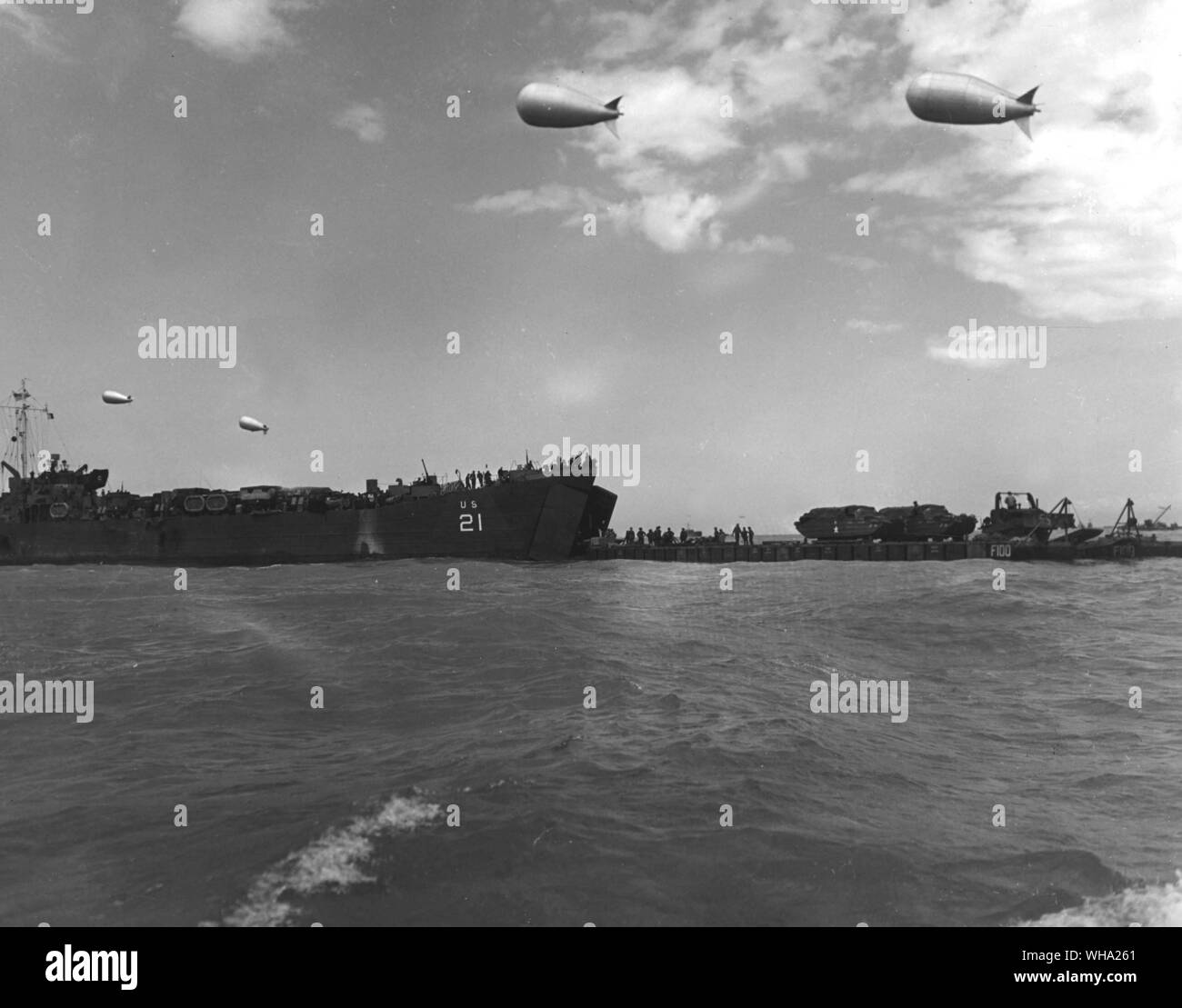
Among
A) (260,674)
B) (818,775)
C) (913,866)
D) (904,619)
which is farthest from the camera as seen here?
(904,619)

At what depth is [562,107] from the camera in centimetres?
1662

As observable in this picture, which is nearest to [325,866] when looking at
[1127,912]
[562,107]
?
[1127,912]

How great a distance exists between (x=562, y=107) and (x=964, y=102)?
8116 millimetres

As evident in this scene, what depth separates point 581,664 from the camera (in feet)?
47.1

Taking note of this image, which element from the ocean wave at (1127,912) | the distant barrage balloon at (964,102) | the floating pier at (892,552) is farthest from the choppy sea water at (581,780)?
the floating pier at (892,552)

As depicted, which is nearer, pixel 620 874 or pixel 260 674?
pixel 620 874

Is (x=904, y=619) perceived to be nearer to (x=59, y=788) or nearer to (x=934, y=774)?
(x=934, y=774)

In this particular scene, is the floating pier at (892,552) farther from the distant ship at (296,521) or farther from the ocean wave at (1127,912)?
the ocean wave at (1127,912)

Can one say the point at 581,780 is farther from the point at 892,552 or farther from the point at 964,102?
the point at 892,552

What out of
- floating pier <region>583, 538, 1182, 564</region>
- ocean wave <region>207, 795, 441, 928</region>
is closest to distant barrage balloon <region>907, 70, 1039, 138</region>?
ocean wave <region>207, 795, 441, 928</region>

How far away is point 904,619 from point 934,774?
563 inches

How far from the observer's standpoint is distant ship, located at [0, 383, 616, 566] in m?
49.7

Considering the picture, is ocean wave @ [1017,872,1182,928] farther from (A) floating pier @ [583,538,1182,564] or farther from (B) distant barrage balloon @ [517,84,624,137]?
(A) floating pier @ [583,538,1182,564]
